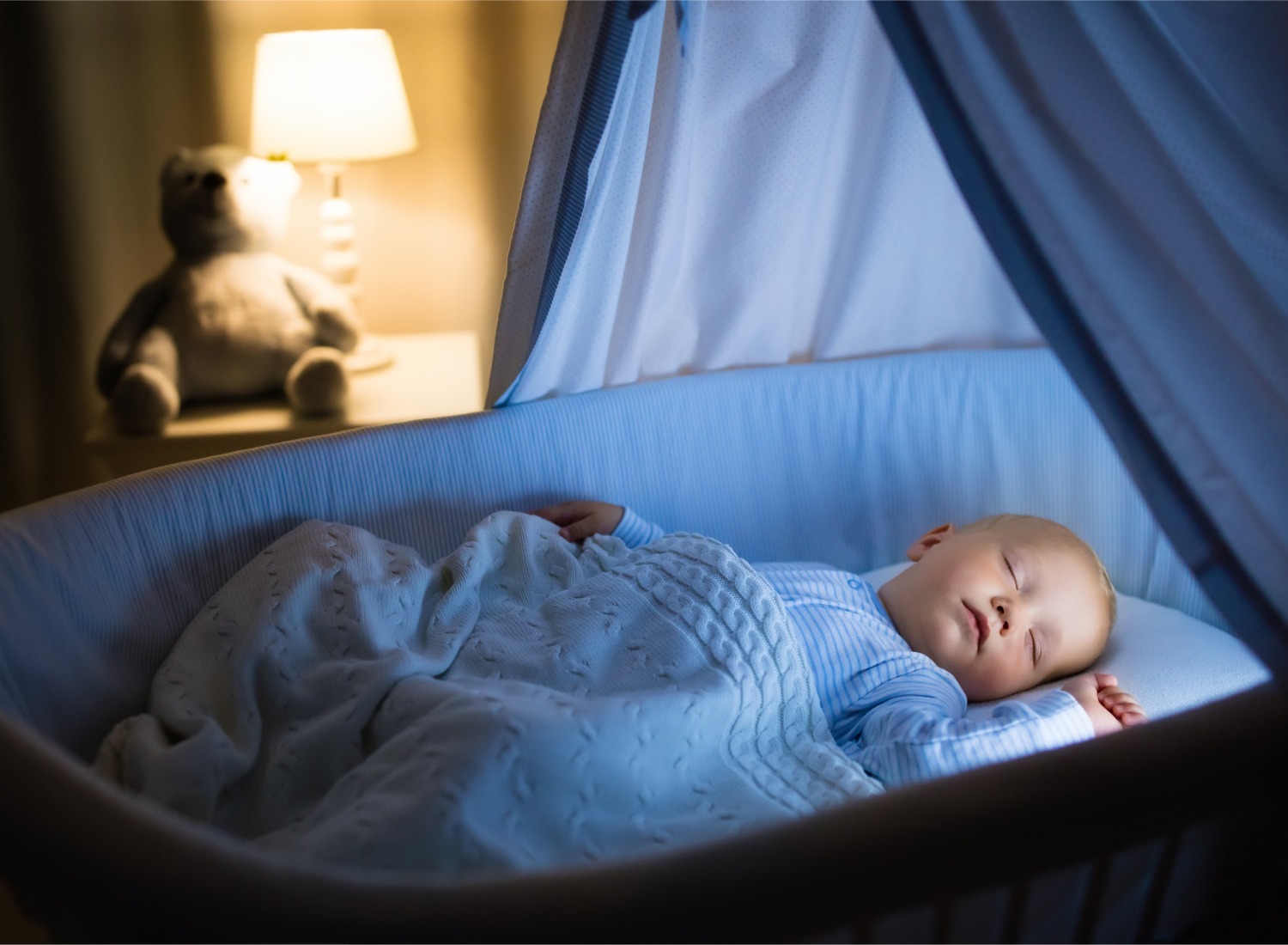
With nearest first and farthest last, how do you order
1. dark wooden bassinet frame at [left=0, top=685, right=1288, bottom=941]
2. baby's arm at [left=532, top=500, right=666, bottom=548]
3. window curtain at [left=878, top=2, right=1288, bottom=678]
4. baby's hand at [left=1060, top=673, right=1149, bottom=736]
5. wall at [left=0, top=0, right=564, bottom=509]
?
dark wooden bassinet frame at [left=0, top=685, right=1288, bottom=941] → window curtain at [left=878, top=2, right=1288, bottom=678] → baby's hand at [left=1060, top=673, right=1149, bottom=736] → baby's arm at [left=532, top=500, right=666, bottom=548] → wall at [left=0, top=0, right=564, bottom=509]

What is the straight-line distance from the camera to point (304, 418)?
2.20 meters

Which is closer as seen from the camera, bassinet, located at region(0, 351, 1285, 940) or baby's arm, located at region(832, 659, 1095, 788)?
bassinet, located at region(0, 351, 1285, 940)

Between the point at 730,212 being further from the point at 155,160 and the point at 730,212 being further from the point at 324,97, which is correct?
the point at 155,160

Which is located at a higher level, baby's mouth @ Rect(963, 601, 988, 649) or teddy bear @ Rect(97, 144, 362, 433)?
teddy bear @ Rect(97, 144, 362, 433)

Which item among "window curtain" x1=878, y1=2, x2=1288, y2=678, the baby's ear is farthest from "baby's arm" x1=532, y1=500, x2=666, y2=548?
"window curtain" x1=878, y1=2, x2=1288, y2=678

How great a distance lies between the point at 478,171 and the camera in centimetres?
263

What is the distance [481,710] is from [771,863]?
1.03ft

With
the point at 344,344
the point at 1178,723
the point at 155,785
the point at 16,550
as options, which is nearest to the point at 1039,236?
the point at 1178,723

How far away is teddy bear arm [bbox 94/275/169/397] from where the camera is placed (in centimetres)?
228

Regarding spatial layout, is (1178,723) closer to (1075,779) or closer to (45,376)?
(1075,779)

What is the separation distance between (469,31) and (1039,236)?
6.60 ft

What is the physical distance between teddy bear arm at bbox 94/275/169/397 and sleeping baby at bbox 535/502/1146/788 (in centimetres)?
130

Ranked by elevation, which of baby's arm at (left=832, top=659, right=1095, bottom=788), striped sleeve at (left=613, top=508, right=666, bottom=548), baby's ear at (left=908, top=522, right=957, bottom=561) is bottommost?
baby's arm at (left=832, top=659, right=1095, bottom=788)

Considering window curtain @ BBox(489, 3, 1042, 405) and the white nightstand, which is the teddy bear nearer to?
the white nightstand
